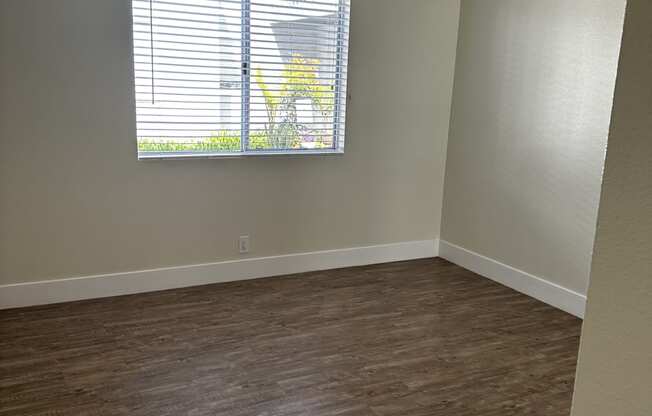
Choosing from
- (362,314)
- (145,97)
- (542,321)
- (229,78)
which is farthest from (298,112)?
(542,321)

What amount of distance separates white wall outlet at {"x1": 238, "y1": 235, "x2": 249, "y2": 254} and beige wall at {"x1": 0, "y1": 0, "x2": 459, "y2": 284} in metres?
0.05

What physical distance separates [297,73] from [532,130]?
1.60 metres

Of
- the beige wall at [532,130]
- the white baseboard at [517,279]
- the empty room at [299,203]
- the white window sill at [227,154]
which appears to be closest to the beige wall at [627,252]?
the empty room at [299,203]

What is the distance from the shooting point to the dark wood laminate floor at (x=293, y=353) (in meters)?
2.46

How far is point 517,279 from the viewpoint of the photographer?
3.94 meters

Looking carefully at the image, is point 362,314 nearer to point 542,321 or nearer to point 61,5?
point 542,321

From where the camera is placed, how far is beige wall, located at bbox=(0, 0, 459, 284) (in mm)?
3201

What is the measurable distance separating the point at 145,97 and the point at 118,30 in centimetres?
40

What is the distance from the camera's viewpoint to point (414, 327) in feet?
10.8

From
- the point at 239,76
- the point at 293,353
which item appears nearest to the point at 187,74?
the point at 239,76

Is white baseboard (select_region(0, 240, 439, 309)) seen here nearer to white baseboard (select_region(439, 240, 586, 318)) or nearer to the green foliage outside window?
white baseboard (select_region(439, 240, 586, 318))

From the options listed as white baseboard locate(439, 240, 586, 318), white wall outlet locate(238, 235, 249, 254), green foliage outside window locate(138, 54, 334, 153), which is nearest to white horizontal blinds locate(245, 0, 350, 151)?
green foliage outside window locate(138, 54, 334, 153)

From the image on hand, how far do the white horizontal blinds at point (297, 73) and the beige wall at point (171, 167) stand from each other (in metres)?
0.11

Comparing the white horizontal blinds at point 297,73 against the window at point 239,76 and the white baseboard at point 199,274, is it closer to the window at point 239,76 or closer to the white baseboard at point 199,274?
the window at point 239,76
